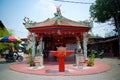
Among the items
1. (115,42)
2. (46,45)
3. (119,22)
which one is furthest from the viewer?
(115,42)

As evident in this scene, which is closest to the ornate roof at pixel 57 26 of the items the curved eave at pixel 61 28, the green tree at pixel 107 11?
the curved eave at pixel 61 28

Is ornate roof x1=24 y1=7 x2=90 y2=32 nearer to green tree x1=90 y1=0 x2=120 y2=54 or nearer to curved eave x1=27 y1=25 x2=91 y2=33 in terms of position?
curved eave x1=27 y1=25 x2=91 y2=33

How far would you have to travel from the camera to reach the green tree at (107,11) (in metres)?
27.1

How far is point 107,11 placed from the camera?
28828 mm

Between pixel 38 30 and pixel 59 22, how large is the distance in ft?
6.80

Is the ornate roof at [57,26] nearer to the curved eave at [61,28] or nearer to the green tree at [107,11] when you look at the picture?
the curved eave at [61,28]

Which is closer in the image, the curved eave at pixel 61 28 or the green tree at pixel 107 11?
the curved eave at pixel 61 28

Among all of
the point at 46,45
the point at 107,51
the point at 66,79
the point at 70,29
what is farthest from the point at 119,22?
the point at 66,79

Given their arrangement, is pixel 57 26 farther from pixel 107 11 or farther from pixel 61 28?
pixel 107 11

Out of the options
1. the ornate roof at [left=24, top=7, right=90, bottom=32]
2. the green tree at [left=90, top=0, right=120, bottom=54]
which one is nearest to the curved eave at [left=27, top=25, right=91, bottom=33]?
the ornate roof at [left=24, top=7, right=90, bottom=32]

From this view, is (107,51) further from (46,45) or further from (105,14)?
(46,45)

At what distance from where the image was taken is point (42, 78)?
9094 mm

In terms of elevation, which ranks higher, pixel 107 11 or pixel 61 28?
pixel 107 11

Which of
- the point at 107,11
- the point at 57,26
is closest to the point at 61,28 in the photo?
the point at 57,26
